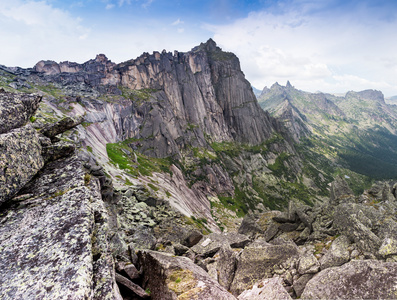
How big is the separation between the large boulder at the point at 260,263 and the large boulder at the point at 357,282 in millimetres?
3313

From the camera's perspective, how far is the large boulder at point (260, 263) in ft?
44.8

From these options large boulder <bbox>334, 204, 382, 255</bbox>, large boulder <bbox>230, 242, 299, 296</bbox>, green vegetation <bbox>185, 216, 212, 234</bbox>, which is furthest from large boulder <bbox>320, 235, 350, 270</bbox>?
green vegetation <bbox>185, 216, 212, 234</bbox>

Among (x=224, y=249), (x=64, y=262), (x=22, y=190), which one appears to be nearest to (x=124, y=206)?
(x=224, y=249)

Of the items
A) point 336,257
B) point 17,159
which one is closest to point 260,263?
point 336,257

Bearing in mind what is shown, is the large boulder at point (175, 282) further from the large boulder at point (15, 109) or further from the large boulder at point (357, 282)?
the large boulder at point (15, 109)

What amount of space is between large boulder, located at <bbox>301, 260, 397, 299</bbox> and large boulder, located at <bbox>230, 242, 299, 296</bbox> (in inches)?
130

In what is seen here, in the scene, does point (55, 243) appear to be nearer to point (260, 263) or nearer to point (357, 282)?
point (260, 263)

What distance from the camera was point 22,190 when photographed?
30.7 ft

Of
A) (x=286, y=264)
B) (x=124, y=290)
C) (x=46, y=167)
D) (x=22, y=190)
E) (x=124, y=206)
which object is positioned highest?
(x=46, y=167)

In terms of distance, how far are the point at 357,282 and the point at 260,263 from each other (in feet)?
20.0

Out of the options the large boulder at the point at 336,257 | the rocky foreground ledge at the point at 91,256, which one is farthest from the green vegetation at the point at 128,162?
the large boulder at the point at 336,257

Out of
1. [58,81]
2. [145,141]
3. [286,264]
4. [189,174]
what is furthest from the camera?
[58,81]

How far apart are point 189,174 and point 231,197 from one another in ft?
140

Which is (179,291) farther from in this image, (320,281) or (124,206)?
(124,206)
